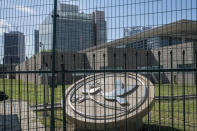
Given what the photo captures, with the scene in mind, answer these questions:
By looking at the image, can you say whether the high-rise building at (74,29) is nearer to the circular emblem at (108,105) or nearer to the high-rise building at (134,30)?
the high-rise building at (134,30)

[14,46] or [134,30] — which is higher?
[134,30]

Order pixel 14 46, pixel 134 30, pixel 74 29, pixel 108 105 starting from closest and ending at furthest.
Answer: pixel 134 30 → pixel 74 29 → pixel 14 46 → pixel 108 105

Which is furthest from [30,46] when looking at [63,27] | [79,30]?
[79,30]

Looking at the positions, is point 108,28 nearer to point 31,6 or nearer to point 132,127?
point 31,6

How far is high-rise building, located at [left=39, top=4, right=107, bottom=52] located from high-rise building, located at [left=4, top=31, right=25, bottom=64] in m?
0.83

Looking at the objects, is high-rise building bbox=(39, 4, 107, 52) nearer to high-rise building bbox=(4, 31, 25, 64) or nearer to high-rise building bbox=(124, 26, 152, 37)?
high-rise building bbox=(124, 26, 152, 37)

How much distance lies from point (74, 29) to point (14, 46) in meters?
1.74

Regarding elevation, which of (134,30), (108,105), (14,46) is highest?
(134,30)

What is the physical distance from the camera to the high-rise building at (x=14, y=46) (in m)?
5.16

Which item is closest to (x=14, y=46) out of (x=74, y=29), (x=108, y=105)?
(x=74, y=29)

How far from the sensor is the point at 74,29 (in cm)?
472

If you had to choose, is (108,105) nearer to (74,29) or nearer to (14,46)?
(74,29)

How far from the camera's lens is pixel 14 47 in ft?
17.4

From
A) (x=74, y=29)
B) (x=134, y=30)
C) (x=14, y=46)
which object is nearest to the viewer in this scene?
(x=134, y=30)
